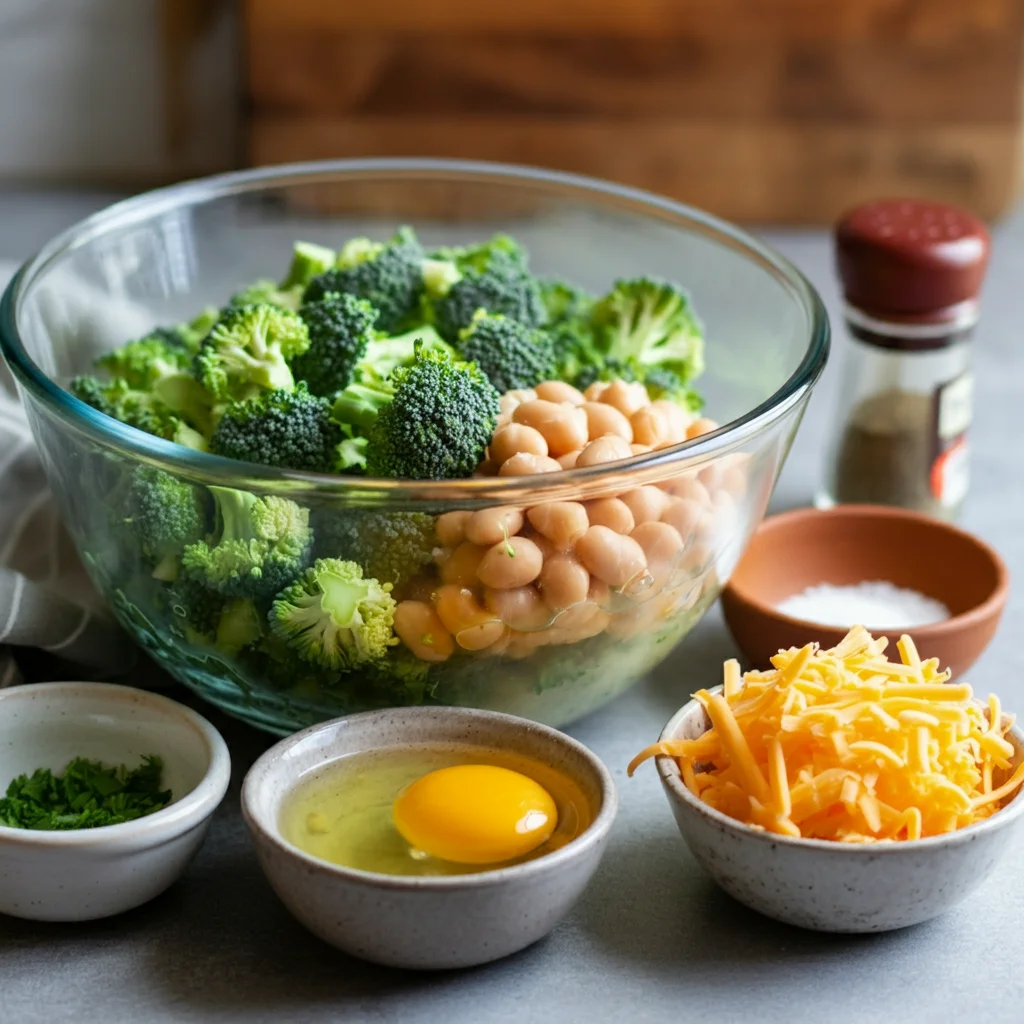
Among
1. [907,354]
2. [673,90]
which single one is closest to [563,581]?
[907,354]

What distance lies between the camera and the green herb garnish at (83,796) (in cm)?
121

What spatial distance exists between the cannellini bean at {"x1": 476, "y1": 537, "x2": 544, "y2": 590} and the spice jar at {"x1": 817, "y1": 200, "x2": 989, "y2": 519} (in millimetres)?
685

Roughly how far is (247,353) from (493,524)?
1.09ft

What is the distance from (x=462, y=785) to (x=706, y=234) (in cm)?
77

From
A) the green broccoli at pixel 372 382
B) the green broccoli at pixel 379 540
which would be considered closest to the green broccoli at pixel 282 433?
the green broccoli at pixel 372 382

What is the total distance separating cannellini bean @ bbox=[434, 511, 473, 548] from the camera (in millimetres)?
1192

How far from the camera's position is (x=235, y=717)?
1.44 metres

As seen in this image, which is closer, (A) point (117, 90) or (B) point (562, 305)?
(B) point (562, 305)

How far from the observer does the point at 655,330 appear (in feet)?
5.38

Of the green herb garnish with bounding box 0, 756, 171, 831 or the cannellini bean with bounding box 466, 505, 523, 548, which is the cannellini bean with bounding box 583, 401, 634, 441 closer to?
the cannellini bean with bounding box 466, 505, 523, 548

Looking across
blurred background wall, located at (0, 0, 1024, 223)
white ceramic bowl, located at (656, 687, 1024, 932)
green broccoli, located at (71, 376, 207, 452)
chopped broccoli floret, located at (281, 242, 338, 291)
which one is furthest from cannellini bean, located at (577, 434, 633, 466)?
blurred background wall, located at (0, 0, 1024, 223)

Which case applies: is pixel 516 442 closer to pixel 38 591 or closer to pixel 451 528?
pixel 451 528

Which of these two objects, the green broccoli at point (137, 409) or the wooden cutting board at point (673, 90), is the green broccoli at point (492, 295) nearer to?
the green broccoli at point (137, 409)

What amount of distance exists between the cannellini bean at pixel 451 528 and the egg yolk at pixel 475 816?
0.17m
